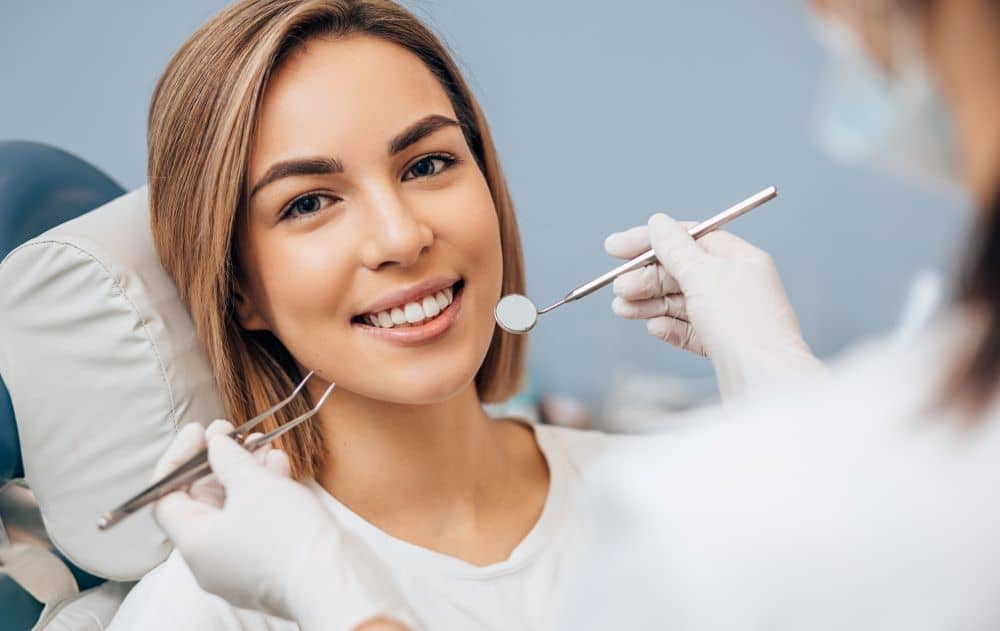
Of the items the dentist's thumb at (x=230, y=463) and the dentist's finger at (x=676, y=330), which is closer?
the dentist's thumb at (x=230, y=463)

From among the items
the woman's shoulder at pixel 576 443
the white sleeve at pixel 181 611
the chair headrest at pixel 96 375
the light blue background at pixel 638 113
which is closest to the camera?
the white sleeve at pixel 181 611

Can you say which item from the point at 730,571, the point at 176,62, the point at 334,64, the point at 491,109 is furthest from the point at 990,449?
the point at 491,109

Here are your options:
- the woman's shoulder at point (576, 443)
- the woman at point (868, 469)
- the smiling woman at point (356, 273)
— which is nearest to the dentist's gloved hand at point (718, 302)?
the smiling woman at point (356, 273)

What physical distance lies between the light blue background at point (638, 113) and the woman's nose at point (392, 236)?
1036mm

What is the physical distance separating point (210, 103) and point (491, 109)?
1.17 metres

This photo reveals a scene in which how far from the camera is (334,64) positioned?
1.19m

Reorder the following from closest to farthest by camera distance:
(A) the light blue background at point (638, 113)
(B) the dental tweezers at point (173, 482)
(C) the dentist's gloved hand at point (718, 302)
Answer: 1. (B) the dental tweezers at point (173, 482)
2. (C) the dentist's gloved hand at point (718, 302)
3. (A) the light blue background at point (638, 113)

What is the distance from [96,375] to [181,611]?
334 mm

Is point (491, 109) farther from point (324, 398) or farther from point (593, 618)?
point (593, 618)

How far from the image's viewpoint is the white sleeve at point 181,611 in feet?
3.74

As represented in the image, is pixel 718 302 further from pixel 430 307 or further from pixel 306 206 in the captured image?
pixel 306 206

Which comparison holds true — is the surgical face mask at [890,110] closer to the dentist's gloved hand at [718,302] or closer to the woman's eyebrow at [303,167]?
the dentist's gloved hand at [718,302]

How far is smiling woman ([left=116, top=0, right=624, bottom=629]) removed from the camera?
116 cm

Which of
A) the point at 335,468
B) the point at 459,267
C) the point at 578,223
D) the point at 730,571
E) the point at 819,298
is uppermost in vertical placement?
the point at 730,571
